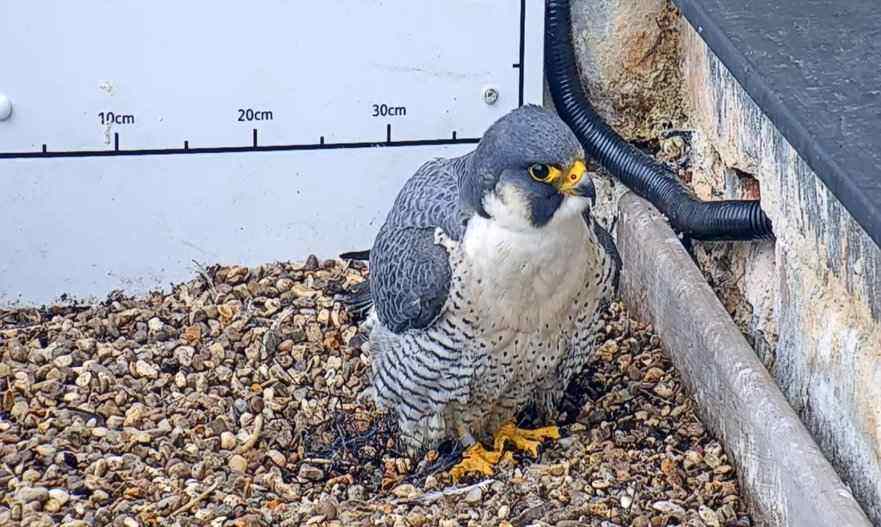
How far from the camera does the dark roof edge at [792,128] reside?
258cm

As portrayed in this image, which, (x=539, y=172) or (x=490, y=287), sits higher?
(x=539, y=172)

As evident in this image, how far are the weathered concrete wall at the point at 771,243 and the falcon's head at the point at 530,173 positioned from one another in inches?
19.7

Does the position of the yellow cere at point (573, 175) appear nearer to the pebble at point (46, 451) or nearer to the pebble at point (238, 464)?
the pebble at point (238, 464)

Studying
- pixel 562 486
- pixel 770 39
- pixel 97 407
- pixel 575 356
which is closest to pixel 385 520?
pixel 562 486

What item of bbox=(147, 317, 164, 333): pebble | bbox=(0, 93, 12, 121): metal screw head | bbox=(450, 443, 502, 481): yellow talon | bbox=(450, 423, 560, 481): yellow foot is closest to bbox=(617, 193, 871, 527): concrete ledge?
bbox=(450, 423, 560, 481): yellow foot

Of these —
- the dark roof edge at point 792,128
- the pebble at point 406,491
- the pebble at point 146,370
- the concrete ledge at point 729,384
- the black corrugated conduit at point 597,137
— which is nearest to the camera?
the dark roof edge at point 792,128

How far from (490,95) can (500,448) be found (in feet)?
3.56

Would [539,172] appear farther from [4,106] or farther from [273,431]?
[4,106]

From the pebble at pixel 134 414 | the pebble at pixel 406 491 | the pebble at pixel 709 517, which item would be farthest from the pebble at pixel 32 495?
the pebble at pixel 709 517

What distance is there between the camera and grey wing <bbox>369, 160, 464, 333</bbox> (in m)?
3.51

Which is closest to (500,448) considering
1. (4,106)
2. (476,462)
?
(476,462)

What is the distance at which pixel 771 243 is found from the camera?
12.9ft

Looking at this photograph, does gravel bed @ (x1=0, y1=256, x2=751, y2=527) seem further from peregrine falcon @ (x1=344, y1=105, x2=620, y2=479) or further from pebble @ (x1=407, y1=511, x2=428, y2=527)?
peregrine falcon @ (x1=344, y1=105, x2=620, y2=479)

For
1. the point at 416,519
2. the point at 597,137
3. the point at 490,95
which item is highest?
the point at 490,95
